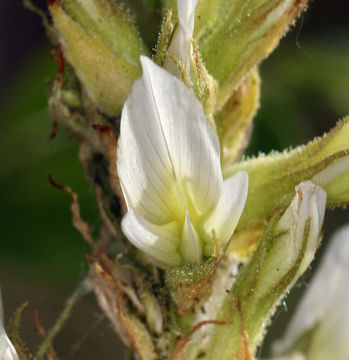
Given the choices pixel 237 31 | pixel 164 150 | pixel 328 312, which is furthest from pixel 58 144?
pixel 164 150

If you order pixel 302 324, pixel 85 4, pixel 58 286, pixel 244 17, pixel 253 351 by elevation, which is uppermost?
pixel 85 4

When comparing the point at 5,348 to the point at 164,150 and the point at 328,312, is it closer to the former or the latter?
the point at 164,150

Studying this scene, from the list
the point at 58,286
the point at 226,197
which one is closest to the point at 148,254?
the point at 226,197

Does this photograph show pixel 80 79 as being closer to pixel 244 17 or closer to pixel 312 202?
pixel 244 17

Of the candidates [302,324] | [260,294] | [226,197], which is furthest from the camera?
[302,324]

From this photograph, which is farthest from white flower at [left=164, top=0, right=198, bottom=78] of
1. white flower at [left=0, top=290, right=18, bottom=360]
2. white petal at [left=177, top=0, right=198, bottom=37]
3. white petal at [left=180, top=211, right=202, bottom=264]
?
white flower at [left=0, top=290, right=18, bottom=360]
